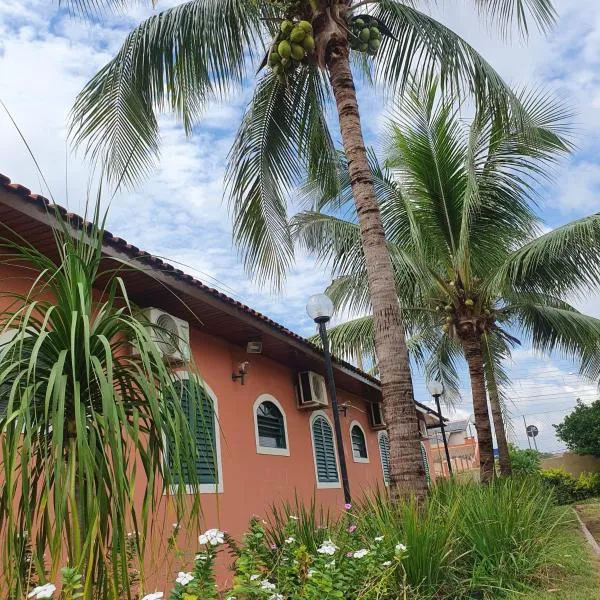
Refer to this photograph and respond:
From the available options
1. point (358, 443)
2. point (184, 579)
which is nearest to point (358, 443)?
point (358, 443)

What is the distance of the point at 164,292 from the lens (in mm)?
6215

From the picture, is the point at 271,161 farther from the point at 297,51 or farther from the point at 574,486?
the point at 574,486

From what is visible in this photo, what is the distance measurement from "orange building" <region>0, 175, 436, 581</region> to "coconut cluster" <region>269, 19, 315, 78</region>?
2.53 m

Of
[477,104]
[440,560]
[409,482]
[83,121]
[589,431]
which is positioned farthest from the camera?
[589,431]

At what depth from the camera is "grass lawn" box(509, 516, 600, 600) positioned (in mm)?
4473

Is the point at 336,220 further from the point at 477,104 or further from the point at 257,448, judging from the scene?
the point at 257,448

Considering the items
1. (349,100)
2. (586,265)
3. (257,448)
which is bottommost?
(257,448)

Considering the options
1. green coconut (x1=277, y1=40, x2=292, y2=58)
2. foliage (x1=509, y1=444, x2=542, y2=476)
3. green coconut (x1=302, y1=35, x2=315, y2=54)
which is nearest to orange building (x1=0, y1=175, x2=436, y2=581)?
green coconut (x1=277, y1=40, x2=292, y2=58)

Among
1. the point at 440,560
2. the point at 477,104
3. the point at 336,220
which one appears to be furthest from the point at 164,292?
the point at 336,220

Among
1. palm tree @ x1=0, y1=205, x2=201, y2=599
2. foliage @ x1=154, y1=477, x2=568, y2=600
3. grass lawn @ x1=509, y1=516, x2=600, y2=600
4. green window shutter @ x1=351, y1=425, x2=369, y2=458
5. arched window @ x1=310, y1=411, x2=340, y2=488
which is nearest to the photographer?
palm tree @ x1=0, y1=205, x2=201, y2=599

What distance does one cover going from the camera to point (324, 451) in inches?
423

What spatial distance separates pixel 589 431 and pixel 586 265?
13284 millimetres

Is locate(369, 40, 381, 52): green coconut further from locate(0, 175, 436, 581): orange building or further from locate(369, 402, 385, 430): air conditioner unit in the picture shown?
locate(369, 402, 385, 430): air conditioner unit

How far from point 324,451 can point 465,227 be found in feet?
15.1
